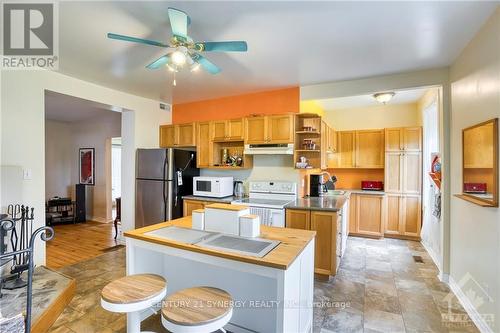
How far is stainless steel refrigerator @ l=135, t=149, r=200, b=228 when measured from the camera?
13.1ft

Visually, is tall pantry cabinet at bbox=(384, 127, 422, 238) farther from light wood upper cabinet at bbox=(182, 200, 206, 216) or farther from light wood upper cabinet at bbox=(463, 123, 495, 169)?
light wood upper cabinet at bbox=(182, 200, 206, 216)

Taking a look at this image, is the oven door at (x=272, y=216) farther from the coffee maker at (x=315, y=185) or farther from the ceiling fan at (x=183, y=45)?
the ceiling fan at (x=183, y=45)

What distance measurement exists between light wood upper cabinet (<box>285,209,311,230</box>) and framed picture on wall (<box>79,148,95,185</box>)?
536 centimetres

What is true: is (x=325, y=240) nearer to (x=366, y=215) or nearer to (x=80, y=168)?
(x=366, y=215)

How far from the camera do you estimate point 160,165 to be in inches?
159

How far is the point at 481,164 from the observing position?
214 cm

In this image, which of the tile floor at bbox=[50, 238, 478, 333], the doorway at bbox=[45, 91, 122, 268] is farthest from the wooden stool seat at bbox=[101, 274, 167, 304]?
the doorway at bbox=[45, 91, 122, 268]

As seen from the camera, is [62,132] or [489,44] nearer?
[489,44]

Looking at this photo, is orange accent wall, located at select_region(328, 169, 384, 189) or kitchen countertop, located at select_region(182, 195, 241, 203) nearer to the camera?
kitchen countertop, located at select_region(182, 195, 241, 203)

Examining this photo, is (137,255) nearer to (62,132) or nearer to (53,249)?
(53,249)

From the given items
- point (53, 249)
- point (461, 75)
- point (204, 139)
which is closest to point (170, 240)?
point (204, 139)

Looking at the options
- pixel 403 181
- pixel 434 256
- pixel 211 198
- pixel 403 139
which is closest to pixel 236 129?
pixel 211 198

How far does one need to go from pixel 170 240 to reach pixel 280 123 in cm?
239

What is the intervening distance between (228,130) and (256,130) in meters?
0.50
